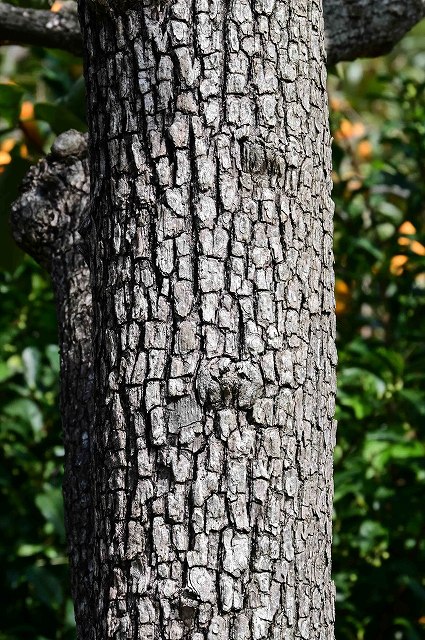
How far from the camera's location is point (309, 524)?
1547mm

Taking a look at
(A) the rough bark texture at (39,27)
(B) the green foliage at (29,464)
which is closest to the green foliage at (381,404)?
(B) the green foliage at (29,464)

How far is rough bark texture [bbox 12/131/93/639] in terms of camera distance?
1.86 m

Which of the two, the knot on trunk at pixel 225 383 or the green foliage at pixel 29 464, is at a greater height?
the knot on trunk at pixel 225 383

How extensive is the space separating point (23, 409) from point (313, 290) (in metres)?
1.99

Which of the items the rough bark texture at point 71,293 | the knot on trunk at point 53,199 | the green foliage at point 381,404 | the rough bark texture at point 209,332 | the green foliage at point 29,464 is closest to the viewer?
the rough bark texture at point 209,332

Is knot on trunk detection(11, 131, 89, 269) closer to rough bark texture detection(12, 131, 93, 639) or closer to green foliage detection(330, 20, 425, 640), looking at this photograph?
rough bark texture detection(12, 131, 93, 639)

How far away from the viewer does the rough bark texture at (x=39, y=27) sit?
9.01 feet

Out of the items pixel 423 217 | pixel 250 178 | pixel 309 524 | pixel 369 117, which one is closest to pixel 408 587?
pixel 423 217

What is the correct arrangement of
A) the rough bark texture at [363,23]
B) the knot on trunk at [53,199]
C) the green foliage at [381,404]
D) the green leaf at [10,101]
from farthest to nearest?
1. the green foliage at [381,404]
2. the rough bark texture at [363,23]
3. the green leaf at [10,101]
4. the knot on trunk at [53,199]

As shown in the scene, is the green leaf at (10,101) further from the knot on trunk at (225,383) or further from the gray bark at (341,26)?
the knot on trunk at (225,383)

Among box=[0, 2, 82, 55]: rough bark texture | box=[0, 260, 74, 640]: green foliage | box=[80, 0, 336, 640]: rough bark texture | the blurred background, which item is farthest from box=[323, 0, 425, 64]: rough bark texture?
box=[0, 260, 74, 640]: green foliage

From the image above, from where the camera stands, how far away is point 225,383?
4.81 feet

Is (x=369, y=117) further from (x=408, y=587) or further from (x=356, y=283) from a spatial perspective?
(x=408, y=587)

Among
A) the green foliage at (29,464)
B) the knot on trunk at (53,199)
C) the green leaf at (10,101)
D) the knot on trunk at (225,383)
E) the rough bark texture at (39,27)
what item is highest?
the rough bark texture at (39,27)
